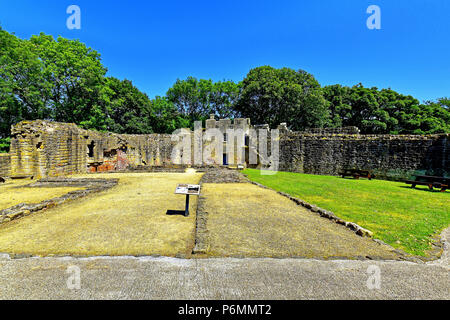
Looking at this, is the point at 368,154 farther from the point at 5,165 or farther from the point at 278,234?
the point at 5,165

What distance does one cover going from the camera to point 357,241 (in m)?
4.23

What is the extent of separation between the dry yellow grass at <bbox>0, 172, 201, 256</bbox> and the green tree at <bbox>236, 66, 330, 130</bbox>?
28890 mm

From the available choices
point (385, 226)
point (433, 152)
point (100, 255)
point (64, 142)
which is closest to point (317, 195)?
point (385, 226)

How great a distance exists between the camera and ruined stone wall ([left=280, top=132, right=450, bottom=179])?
13.2m

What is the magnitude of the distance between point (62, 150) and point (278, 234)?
15.9m

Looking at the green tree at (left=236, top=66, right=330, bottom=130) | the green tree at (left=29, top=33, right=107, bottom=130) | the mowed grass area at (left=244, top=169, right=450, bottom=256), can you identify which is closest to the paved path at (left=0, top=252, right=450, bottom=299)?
the mowed grass area at (left=244, top=169, right=450, bottom=256)

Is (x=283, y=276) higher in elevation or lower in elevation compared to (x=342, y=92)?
lower

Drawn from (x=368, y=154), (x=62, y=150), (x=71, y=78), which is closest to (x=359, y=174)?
(x=368, y=154)

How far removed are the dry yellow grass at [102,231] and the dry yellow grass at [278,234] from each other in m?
0.75

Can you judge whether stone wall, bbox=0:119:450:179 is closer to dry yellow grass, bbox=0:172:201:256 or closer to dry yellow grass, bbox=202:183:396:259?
dry yellow grass, bbox=0:172:201:256

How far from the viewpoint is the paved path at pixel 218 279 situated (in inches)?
96.7
